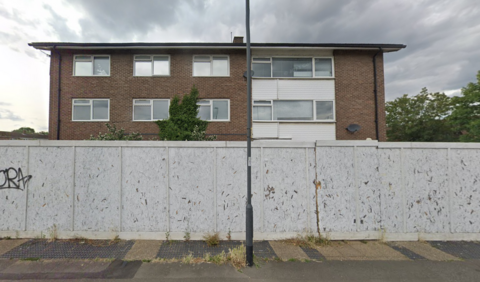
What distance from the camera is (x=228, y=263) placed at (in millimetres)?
3996

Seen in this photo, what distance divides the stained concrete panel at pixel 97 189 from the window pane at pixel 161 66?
8.07 meters

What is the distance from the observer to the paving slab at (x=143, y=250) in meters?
4.20

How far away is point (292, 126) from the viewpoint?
11.7 m

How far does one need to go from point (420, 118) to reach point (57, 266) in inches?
1219

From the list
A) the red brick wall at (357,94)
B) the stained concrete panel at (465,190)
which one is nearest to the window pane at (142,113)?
the red brick wall at (357,94)

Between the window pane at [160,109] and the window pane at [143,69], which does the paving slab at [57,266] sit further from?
the window pane at [143,69]

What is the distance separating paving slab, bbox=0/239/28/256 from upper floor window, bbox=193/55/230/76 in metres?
9.88

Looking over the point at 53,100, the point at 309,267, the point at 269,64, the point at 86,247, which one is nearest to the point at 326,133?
the point at 269,64

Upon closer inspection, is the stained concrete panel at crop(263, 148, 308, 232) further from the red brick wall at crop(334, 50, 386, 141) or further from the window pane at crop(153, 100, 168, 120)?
the window pane at crop(153, 100, 168, 120)

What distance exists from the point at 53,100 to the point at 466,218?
17.8 meters

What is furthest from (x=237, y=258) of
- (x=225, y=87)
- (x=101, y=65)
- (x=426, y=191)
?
(x=101, y=65)

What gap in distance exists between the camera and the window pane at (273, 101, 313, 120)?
1184 cm

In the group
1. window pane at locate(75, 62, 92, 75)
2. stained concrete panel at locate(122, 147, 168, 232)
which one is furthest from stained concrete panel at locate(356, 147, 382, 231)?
window pane at locate(75, 62, 92, 75)

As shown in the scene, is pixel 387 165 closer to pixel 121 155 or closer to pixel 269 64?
pixel 121 155
